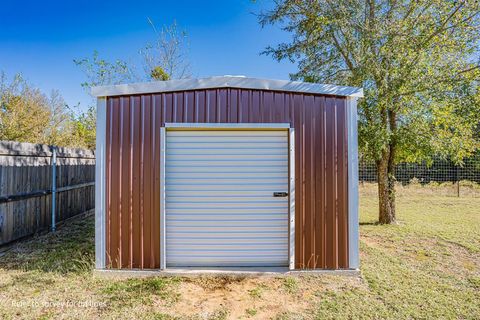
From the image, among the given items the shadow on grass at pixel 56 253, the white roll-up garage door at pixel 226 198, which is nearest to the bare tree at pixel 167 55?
the shadow on grass at pixel 56 253

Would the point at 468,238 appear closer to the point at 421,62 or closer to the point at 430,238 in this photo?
the point at 430,238

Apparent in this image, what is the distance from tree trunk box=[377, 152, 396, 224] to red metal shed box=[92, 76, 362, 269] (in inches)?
112

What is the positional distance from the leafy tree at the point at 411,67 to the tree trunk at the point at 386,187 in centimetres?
37

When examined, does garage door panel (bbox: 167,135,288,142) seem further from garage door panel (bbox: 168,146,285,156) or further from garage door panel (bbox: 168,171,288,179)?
garage door panel (bbox: 168,171,288,179)

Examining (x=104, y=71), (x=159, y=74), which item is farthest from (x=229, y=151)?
(x=104, y=71)

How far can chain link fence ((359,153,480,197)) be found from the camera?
9281 mm

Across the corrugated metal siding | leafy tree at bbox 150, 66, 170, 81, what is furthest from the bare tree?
the corrugated metal siding

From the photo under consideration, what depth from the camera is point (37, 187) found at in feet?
16.2

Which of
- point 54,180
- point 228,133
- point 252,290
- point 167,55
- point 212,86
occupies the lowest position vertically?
point 252,290

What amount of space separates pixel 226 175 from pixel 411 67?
3.92m

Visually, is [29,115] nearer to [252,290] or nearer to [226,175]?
[226,175]

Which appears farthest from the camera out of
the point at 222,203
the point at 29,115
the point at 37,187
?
the point at 29,115

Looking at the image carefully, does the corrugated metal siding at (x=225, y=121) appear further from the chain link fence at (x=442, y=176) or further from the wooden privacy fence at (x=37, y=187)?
the chain link fence at (x=442, y=176)

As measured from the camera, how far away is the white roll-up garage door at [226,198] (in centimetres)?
349
